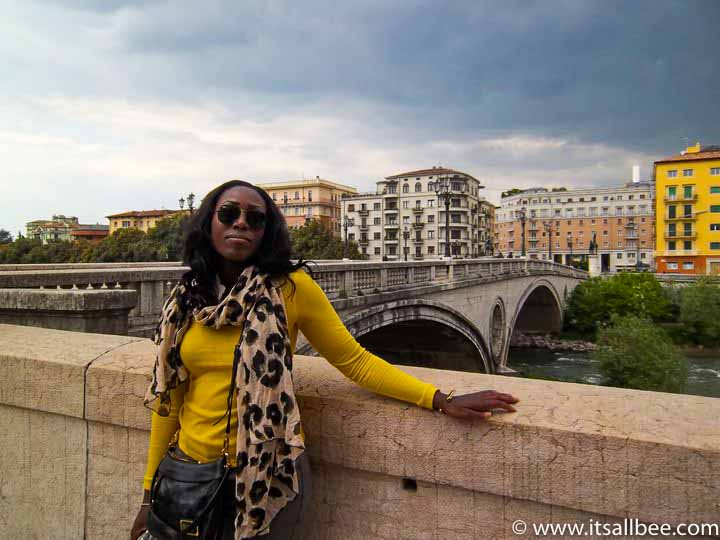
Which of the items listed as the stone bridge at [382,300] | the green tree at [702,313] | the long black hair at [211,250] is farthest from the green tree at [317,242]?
the long black hair at [211,250]

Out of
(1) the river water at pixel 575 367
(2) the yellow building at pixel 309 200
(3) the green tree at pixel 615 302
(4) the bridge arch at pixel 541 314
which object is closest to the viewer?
(1) the river water at pixel 575 367

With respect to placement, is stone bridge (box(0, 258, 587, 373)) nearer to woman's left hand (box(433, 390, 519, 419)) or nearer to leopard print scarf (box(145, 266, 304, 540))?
leopard print scarf (box(145, 266, 304, 540))

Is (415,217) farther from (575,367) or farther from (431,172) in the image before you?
(575,367)

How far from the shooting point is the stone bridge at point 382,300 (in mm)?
4488

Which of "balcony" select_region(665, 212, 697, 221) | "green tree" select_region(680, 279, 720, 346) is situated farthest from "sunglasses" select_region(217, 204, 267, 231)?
"balcony" select_region(665, 212, 697, 221)

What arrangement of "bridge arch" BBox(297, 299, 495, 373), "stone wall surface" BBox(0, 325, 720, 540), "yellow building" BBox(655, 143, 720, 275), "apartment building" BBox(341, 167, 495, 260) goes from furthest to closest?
1. "apartment building" BBox(341, 167, 495, 260)
2. "yellow building" BBox(655, 143, 720, 275)
3. "bridge arch" BBox(297, 299, 495, 373)
4. "stone wall surface" BBox(0, 325, 720, 540)

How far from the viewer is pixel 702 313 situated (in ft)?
120

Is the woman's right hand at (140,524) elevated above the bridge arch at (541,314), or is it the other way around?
→ the woman's right hand at (140,524)

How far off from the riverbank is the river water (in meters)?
0.93

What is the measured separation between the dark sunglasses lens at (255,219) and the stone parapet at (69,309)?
309cm

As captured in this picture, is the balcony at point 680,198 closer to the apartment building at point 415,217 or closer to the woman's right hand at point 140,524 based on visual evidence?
the apartment building at point 415,217

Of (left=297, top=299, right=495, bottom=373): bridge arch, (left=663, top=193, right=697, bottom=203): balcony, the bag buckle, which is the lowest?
(left=297, top=299, right=495, bottom=373): bridge arch

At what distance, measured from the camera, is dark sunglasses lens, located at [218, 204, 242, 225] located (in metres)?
1.88

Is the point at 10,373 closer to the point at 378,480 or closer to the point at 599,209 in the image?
the point at 378,480
